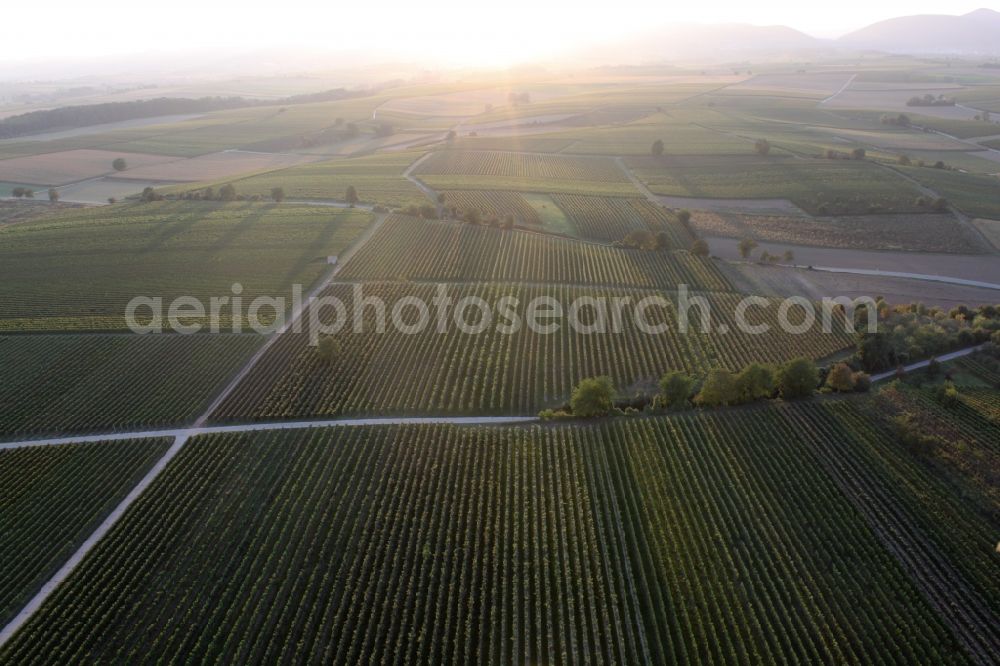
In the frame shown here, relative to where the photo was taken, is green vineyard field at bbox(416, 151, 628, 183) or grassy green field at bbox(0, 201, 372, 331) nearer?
grassy green field at bbox(0, 201, 372, 331)

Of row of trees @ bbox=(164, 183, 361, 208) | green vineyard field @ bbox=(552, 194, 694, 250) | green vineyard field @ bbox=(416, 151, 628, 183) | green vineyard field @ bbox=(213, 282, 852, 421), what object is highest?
green vineyard field @ bbox=(416, 151, 628, 183)

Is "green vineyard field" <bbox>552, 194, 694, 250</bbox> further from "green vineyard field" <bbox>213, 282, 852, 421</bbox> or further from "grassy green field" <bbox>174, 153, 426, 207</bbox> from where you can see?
"grassy green field" <bbox>174, 153, 426, 207</bbox>

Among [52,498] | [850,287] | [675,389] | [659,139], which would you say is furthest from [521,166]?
[52,498]

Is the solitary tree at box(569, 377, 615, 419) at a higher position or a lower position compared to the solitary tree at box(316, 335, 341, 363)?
lower

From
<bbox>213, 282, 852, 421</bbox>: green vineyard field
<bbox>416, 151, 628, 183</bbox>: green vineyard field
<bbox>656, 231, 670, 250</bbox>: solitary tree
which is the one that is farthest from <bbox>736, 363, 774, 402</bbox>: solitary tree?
<bbox>416, 151, 628, 183</bbox>: green vineyard field

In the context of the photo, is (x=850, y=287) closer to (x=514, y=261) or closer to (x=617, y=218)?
(x=617, y=218)

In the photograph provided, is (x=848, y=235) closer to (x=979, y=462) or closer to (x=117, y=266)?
(x=979, y=462)

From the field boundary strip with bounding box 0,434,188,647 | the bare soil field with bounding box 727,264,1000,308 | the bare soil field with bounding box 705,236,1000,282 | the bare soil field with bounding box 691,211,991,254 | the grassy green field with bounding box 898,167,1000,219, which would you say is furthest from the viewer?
the grassy green field with bounding box 898,167,1000,219

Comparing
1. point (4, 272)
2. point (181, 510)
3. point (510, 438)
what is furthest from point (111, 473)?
point (4, 272)
